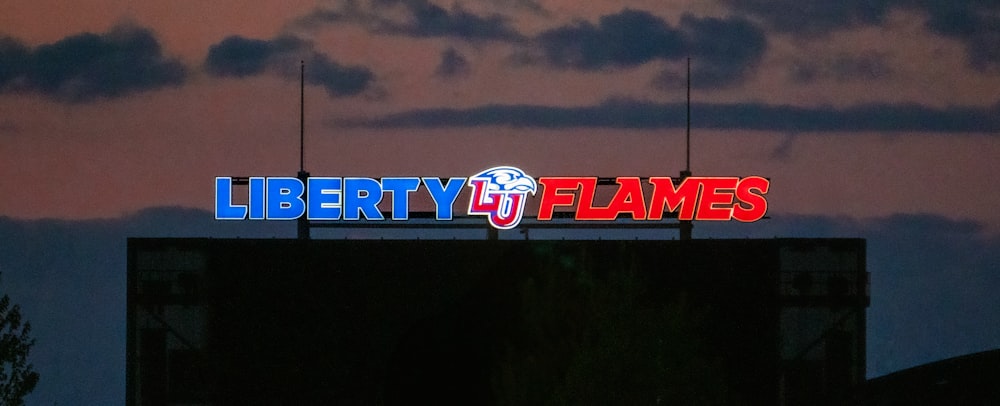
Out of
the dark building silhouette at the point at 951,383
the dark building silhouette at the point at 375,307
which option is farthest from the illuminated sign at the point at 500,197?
the dark building silhouette at the point at 951,383

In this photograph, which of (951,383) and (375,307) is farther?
(375,307)

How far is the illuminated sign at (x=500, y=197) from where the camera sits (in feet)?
184

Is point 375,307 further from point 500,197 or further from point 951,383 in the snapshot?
point 951,383

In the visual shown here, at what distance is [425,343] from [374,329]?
18.0m

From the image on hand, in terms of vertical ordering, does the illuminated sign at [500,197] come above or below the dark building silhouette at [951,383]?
above

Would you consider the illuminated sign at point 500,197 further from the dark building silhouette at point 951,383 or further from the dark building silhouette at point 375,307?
the dark building silhouette at point 951,383

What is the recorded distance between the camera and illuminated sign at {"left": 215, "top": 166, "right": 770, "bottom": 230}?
2211 inches

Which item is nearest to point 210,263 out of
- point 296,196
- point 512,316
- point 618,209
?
point 296,196

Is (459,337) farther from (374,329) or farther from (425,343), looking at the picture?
(374,329)

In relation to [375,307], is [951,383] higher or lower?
lower

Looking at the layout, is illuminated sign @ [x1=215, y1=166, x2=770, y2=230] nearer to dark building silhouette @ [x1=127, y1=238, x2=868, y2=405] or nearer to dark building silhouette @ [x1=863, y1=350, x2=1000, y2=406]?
dark building silhouette @ [x1=127, y1=238, x2=868, y2=405]

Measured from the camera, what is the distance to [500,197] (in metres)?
56.6

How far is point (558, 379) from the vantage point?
34.3 metres

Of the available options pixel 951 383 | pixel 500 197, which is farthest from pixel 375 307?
pixel 951 383
